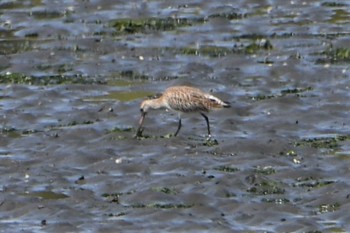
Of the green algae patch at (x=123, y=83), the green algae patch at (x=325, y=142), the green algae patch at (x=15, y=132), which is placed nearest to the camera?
the green algae patch at (x=325, y=142)

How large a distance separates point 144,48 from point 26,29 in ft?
7.79

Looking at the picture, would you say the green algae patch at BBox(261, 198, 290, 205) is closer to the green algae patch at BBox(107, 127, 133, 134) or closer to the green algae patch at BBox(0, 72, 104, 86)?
the green algae patch at BBox(107, 127, 133, 134)

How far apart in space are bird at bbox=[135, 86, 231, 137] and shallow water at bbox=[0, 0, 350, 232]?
0.76ft

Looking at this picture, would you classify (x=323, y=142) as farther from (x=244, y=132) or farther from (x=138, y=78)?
(x=138, y=78)

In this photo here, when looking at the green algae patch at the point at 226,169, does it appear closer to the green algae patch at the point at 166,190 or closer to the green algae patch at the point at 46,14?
the green algae patch at the point at 166,190

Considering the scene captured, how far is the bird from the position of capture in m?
16.8

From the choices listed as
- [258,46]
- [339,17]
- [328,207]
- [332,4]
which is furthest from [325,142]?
[332,4]

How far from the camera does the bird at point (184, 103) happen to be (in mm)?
16828

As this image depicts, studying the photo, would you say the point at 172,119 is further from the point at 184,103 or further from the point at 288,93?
the point at 288,93

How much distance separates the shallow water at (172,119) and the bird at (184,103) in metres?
0.23

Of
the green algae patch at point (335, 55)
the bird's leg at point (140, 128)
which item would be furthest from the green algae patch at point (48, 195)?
the green algae patch at point (335, 55)

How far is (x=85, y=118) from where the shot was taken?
57.6 ft

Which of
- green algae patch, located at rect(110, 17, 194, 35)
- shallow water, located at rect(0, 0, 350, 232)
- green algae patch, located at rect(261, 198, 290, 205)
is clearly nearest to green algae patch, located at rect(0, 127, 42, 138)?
shallow water, located at rect(0, 0, 350, 232)

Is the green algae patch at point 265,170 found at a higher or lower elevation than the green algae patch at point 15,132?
higher
